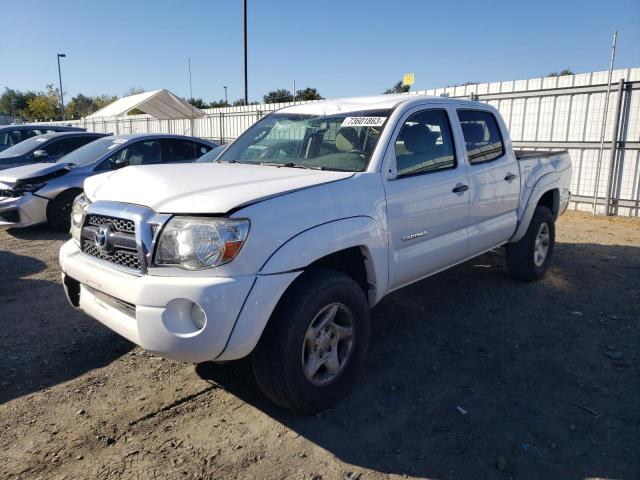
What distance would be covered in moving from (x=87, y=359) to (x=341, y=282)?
81.6 inches

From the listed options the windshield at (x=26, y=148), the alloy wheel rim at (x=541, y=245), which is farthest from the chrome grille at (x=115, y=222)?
the windshield at (x=26, y=148)

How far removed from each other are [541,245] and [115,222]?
456 cm

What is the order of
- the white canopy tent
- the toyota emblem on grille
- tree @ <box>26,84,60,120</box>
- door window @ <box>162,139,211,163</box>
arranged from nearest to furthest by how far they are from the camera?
the toyota emblem on grille < door window @ <box>162,139,211,163</box> < the white canopy tent < tree @ <box>26,84,60,120</box>

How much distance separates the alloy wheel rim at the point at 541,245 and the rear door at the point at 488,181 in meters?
0.65

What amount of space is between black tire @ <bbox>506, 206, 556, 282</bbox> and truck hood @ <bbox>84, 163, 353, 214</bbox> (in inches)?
114

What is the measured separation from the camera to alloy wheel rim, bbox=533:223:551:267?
5305 millimetres

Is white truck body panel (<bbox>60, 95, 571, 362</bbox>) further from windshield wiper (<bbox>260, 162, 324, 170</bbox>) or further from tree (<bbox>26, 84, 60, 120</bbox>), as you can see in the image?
tree (<bbox>26, 84, 60, 120</bbox>)

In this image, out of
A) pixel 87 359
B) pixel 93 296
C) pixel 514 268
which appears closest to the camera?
pixel 93 296

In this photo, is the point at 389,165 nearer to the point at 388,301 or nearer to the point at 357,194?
the point at 357,194

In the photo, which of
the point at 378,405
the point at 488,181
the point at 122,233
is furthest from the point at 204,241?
the point at 488,181

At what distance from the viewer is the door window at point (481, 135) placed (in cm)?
424

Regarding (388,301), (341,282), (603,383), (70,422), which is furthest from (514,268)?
(70,422)

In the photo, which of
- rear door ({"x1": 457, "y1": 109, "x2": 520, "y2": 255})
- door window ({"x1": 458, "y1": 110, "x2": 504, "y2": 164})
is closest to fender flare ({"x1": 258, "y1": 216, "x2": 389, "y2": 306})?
rear door ({"x1": 457, "y1": 109, "x2": 520, "y2": 255})

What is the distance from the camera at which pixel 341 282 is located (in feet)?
9.30
